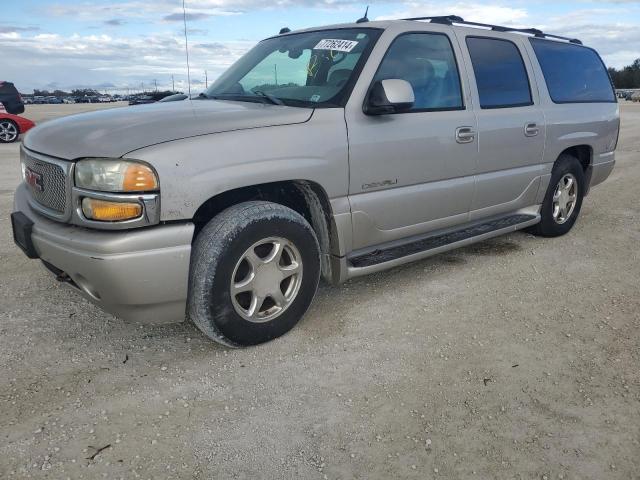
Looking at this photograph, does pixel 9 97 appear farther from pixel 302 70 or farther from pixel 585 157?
pixel 585 157

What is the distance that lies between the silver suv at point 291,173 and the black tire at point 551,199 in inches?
10.8

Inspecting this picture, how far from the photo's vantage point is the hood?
2557 mm

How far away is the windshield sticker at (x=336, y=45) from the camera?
11.3 feet

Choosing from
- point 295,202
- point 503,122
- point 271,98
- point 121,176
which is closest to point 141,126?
point 121,176

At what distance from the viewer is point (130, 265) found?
8.04 feet

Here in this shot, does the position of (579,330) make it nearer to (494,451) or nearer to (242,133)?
(494,451)

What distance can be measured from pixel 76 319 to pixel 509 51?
12.4 ft

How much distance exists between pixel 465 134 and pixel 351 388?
6.75ft

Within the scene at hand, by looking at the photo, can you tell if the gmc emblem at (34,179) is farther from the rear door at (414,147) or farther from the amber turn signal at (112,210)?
the rear door at (414,147)

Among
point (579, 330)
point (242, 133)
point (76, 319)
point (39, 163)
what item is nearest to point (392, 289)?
point (579, 330)

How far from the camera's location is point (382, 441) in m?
2.21

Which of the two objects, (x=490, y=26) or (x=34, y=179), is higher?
(x=490, y=26)

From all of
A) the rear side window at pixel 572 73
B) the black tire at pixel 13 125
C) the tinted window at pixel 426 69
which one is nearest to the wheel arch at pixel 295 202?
the tinted window at pixel 426 69

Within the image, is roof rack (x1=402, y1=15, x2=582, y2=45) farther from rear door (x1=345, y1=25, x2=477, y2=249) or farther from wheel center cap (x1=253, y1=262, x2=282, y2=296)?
wheel center cap (x1=253, y1=262, x2=282, y2=296)
